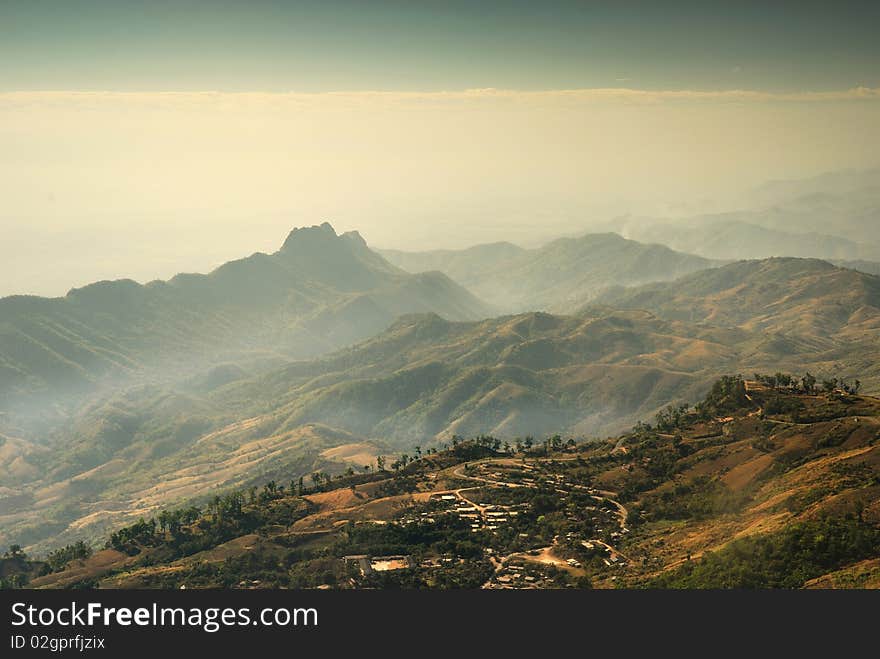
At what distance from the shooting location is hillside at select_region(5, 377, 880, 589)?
1125 inches

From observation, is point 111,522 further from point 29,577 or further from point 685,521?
point 685,521

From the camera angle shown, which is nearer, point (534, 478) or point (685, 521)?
point (685, 521)

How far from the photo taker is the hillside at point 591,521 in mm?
28578

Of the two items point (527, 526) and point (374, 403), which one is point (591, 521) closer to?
point (527, 526)

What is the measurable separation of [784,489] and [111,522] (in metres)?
104

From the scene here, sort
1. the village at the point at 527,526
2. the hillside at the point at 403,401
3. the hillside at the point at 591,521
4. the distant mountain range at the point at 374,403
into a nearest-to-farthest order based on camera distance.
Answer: the hillside at the point at 591,521
the village at the point at 527,526
the distant mountain range at the point at 374,403
the hillside at the point at 403,401

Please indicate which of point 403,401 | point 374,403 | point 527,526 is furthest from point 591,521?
point 374,403

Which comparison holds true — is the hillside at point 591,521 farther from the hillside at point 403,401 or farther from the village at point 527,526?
the hillside at point 403,401

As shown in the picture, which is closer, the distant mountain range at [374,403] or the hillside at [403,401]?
the distant mountain range at [374,403]

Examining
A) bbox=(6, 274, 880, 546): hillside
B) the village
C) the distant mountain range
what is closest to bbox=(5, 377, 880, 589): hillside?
the village

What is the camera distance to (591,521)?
4297 centimetres

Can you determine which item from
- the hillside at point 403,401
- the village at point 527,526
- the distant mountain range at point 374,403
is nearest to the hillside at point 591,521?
the village at point 527,526

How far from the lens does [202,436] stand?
161 m

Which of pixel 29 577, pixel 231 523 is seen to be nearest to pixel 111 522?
pixel 29 577
